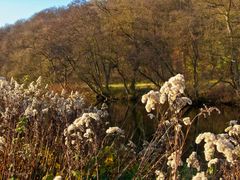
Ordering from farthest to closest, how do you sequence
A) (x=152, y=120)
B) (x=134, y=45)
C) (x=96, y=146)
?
(x=134, y=45), (x=152, y=120), (x=96, y=146)

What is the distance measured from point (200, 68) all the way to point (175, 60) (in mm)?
2923

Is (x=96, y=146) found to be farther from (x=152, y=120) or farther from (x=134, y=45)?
(x=134, y=45)

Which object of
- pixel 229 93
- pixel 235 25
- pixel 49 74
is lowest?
pixel 229 93

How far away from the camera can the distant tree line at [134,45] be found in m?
40.7

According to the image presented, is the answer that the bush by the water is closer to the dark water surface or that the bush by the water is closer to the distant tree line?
the dark water surface

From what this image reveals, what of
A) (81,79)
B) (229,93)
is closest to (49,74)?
(81,79)

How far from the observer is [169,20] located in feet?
145

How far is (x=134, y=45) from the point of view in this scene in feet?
150

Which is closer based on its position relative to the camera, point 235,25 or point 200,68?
point 235,25

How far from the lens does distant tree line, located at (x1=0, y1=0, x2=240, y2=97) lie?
1603 inches

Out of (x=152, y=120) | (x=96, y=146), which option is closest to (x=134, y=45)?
(x=152, y=120)

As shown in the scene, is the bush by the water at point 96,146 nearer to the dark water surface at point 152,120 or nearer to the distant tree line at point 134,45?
the dark water surface at point 152,120

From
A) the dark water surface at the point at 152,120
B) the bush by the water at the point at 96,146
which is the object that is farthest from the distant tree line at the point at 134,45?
the bush by the water at the point at 96,146

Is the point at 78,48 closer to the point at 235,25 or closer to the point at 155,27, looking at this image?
the point at 155,27
